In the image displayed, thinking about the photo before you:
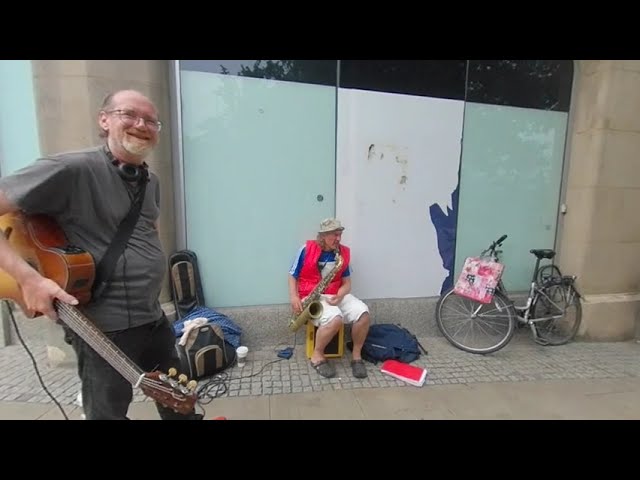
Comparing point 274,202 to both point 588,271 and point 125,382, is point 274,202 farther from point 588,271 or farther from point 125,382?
point 588,271

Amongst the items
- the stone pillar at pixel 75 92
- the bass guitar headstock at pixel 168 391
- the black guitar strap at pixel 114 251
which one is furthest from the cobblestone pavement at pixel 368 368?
the stone pillar at pixel 75 92

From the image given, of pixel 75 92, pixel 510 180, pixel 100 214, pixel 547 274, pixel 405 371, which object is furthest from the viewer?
pixel 547 274

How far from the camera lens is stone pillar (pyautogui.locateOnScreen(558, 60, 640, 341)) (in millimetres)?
4020

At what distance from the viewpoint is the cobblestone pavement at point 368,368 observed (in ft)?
10.0

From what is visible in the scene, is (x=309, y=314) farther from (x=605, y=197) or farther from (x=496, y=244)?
(x=605, y=197)

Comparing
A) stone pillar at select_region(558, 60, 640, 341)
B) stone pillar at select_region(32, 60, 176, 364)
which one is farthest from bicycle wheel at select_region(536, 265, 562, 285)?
stone pillar at select_region(32, 60, 176, 364)

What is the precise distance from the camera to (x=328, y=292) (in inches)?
142

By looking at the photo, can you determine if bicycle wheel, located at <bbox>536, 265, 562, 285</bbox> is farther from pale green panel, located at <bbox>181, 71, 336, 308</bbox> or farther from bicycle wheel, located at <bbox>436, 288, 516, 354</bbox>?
pale green panel, located at <bbox>181, 71, 336, 308</bbox>

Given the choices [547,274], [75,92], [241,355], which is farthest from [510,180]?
[75,92]

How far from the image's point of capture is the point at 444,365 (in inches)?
142

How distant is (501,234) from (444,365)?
1.95 metres

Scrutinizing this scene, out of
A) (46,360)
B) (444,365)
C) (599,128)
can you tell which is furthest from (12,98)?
(599,128)

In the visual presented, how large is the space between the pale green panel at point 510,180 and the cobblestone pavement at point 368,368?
1.11 m

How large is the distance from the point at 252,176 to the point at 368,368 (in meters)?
2.40
